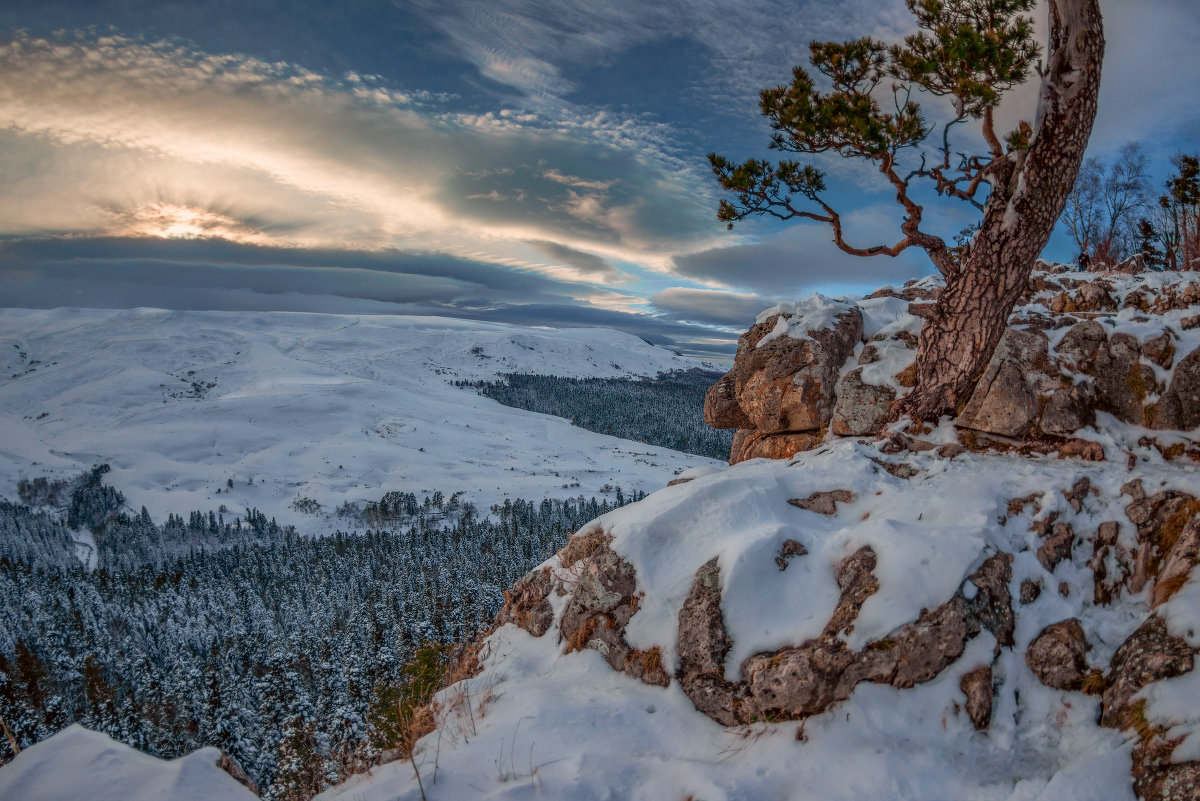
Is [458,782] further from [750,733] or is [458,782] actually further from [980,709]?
[980,709]

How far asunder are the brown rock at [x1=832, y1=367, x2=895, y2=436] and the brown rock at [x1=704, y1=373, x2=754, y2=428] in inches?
119

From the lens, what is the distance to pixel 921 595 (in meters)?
6.39

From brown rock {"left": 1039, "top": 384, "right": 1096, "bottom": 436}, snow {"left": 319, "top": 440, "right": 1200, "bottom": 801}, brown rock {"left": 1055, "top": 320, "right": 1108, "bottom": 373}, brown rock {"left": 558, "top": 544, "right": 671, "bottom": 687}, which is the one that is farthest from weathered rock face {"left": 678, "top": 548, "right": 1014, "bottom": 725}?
brown rock {"left": 1055, "top": 320, "right": 1108, "bottom": 373}

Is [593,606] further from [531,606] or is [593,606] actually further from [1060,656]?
[1060,656]

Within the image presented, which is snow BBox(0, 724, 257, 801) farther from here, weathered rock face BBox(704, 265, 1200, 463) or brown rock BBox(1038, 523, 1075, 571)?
weathered rock face BBox(704, 265, 1200, 463)

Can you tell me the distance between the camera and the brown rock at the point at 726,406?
52.1ft

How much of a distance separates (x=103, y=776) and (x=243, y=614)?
100150mm

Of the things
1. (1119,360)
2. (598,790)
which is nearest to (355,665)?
(598,790)

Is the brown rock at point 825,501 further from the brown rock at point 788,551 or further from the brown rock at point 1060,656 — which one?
the brown rock at point 1060,656

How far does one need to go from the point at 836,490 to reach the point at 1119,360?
21.4ft

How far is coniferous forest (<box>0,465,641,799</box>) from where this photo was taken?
45406 millimetres

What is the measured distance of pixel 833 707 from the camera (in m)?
5.96

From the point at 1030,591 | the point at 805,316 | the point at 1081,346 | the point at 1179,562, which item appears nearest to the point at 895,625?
the point at 1030,591

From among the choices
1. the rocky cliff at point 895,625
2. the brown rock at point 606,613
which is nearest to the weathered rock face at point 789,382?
the rocky cliff at point 895,625
